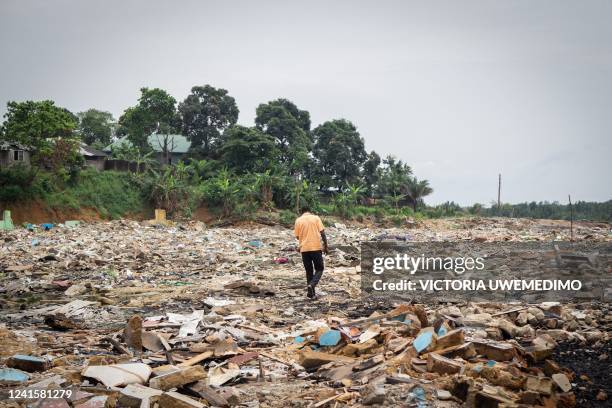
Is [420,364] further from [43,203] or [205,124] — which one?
[205,124]

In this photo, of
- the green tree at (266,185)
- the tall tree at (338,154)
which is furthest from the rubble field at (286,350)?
the tall tree at (338,154)

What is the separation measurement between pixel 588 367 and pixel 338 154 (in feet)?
102

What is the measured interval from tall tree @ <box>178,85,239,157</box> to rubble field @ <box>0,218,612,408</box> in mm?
26178

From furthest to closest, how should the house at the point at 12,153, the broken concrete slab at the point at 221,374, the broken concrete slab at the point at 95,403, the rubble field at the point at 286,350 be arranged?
the house at the point at 12,153 → the broken concrete slab at the point at 221,374 → the rubble field at the point at 286,350 → the broken concrete slab at the point at 95,403

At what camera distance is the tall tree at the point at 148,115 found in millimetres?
32250

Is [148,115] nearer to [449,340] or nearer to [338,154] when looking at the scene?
[338,154]

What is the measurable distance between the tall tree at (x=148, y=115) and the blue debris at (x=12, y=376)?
29.4m

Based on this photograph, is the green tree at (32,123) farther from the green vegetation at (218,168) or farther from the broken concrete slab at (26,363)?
the broken concrete slab at (26,363)

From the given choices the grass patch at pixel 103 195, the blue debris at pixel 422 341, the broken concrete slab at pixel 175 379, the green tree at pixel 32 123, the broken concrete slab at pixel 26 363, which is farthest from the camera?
the grass patch at pixel 103 195

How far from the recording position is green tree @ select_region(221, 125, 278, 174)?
102 feet

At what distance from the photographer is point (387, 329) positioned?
496 cm

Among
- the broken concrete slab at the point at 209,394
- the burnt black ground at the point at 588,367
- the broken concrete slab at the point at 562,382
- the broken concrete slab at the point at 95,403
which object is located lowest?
the broken concrete slab at the point at 209,394

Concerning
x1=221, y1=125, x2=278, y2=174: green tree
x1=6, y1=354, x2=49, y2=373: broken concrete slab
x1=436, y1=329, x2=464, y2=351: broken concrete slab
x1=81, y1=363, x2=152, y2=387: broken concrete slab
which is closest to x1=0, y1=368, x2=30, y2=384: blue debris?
x1=6, y1=354, x2=49, y2=373: broken concrete slab

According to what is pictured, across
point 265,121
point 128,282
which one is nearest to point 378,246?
point 128,282
